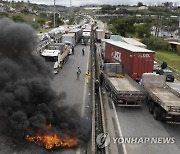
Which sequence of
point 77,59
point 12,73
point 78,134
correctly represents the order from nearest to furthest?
point 78,134 < point 12,73 < point 77,59

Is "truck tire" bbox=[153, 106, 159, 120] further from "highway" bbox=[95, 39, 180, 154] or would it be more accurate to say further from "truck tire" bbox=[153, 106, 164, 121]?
"highway" bbox=[95, 39, 180, 154]

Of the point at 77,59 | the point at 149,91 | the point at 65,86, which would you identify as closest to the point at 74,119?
the point at 149,91

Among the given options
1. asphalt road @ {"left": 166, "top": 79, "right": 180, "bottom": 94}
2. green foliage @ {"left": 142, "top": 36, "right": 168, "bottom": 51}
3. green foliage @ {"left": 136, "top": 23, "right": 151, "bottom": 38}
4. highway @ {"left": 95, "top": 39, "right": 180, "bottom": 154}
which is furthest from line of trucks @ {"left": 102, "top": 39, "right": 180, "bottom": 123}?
green foliage @ {"left": 136, "top": 23, "right": 151, "bottom": 38}

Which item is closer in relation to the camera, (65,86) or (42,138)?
(42,138)

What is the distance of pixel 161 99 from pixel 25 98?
8078mm

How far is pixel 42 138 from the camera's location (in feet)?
41.4

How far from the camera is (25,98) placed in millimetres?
13273

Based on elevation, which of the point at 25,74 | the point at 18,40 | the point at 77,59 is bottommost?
the point at 77,59

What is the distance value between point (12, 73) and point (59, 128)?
12.6ft

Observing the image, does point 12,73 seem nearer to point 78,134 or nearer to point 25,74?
point 25,74

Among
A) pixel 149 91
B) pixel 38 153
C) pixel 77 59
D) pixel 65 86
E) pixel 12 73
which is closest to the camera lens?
pixel 38 153

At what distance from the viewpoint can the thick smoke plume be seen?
12781 millimetres

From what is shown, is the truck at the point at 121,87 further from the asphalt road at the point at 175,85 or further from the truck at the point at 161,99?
the asphalt road at the point at 175,85

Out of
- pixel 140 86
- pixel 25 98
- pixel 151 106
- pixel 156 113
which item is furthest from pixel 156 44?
pixel 25 98
